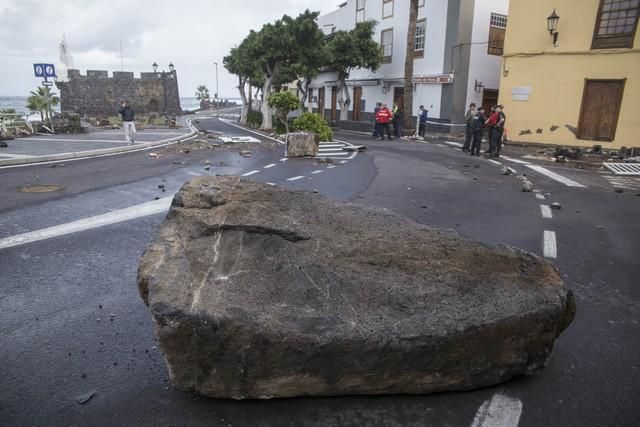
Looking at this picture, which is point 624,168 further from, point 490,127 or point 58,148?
point 58,148

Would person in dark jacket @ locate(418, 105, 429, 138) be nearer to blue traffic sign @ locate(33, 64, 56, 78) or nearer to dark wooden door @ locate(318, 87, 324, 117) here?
blue traffic sign @ locate(33, 64, 56, 78)

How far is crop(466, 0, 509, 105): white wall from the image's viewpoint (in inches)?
1008

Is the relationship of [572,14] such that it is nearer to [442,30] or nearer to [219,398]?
[442,30]

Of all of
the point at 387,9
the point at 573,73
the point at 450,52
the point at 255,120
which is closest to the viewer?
the point at 573,73

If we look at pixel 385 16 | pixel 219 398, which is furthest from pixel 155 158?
pixel 385 16

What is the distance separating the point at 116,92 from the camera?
57.6 meters

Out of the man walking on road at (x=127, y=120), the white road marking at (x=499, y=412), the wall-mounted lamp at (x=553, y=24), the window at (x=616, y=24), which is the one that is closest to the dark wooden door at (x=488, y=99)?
the wall-mounted lamp at (x=553, y=24)

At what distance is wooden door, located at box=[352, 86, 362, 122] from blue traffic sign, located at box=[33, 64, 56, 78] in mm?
23270

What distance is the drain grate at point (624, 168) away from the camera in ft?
44.3

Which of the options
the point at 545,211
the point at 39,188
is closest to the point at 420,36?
the point at 545,211

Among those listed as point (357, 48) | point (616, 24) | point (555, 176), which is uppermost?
point (357, 48)

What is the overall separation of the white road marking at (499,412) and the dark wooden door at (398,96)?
2989cm

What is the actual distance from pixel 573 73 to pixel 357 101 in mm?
19655

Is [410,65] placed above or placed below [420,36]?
below
